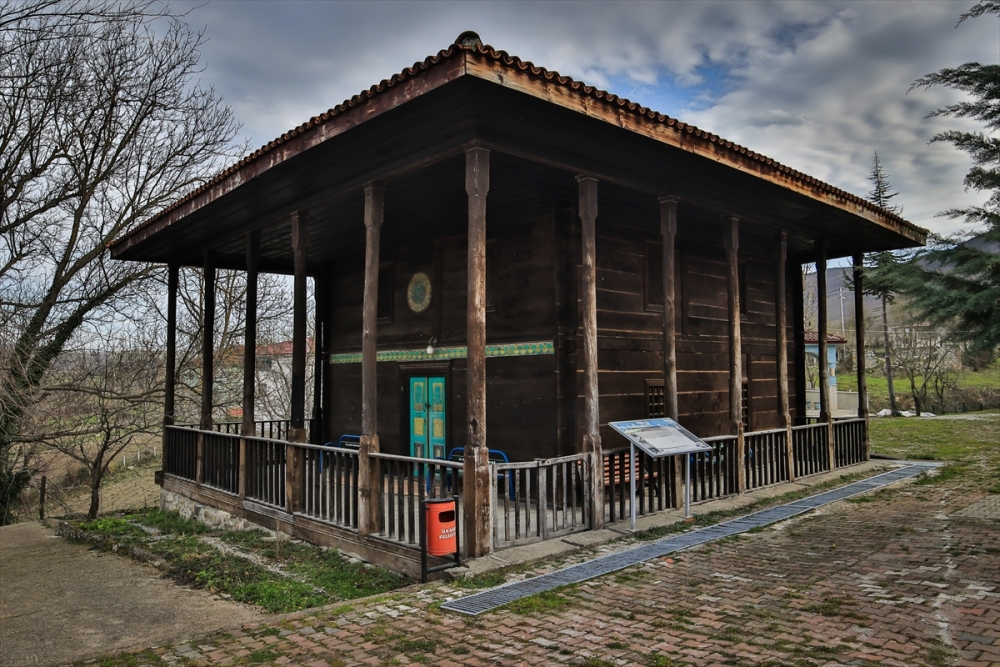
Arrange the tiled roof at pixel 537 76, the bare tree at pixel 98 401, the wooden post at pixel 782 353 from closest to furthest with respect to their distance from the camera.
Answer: the tiled roof at pixel 537 76
the wooden post at pixel 782 353
the bare tree at pixel 98 401

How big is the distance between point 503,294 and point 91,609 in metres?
6.45

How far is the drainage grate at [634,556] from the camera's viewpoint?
5.06 meters

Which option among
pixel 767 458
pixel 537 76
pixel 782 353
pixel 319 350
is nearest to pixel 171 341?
pixel 319 350

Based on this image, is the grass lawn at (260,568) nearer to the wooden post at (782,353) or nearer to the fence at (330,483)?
the fence at (330,483)

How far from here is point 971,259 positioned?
27.0ft

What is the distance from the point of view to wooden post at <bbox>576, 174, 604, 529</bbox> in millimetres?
7234

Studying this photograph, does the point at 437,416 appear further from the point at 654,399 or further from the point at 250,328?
the point at 654,399

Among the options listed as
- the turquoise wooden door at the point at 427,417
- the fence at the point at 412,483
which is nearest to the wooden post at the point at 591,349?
the fence at the point at 412,483

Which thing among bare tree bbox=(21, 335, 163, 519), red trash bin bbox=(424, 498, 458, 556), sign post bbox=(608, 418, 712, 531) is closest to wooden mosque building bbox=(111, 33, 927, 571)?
red trash bin bbox=(424, 498, 458, 556)

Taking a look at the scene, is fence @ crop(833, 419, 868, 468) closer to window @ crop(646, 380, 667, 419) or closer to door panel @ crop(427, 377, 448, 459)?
window @ crop(646, 380, 667, 419)

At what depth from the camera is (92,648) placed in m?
5.97

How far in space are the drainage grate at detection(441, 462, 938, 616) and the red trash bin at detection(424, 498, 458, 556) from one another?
705 millimetres

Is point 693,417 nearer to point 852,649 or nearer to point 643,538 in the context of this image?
point 643,538

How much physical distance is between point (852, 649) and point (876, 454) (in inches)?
453
